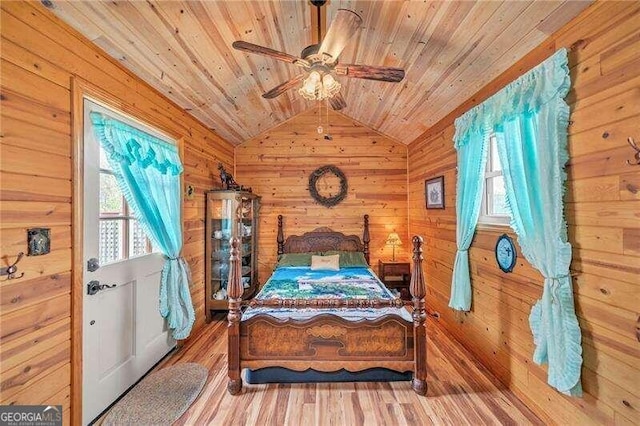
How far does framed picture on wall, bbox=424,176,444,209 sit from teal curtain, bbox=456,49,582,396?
1.51 meters

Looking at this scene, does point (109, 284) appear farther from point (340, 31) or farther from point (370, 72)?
point (370, 72)

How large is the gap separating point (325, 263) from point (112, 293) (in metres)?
2.71

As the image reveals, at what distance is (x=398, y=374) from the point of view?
2.46 m

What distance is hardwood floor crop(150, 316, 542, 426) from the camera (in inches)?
79.8

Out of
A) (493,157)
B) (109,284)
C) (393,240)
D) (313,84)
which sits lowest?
(109,284)

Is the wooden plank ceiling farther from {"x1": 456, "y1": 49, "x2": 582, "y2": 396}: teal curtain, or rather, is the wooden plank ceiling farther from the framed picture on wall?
the framed picture on wall

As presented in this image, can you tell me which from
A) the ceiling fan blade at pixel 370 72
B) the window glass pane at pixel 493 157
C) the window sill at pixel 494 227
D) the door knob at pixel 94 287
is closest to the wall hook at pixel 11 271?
the door knob at pixel 94 287

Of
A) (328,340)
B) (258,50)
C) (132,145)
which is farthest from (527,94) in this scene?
(132,145)

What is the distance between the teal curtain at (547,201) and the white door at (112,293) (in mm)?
2988

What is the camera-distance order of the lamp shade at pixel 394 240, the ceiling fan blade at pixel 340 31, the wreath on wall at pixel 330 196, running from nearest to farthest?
the ceiling fan blade at pixel 340 31
the lamp shade at pixel 394 240
the wreath on wall at pixel 330 196

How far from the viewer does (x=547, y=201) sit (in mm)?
1834

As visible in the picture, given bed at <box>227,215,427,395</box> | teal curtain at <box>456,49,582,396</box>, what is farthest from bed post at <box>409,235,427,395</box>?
teal curtain at <box>456,49,582,396</box>

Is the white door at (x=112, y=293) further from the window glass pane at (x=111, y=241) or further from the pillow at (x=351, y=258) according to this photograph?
the pillow at (x=351, y=258)

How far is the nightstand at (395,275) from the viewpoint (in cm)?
457
